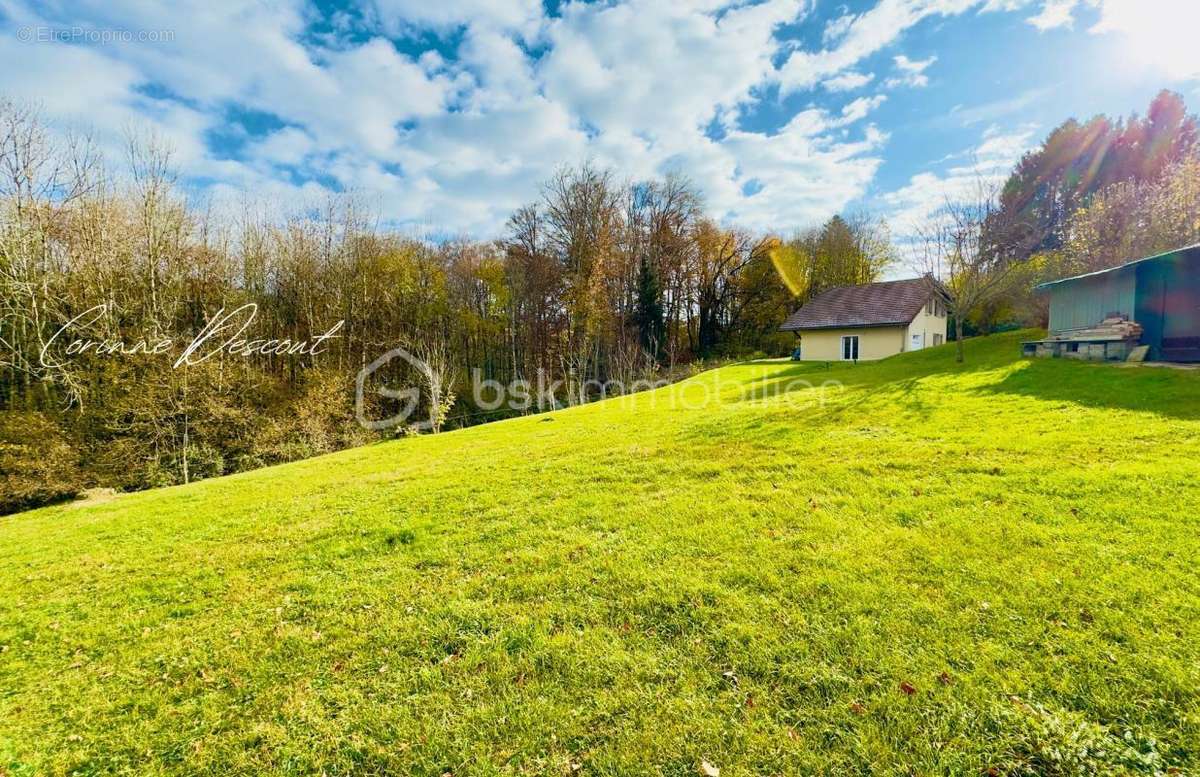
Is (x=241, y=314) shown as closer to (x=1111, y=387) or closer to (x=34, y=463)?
(x=34, y=463)

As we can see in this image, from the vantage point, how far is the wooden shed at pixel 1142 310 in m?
9.87

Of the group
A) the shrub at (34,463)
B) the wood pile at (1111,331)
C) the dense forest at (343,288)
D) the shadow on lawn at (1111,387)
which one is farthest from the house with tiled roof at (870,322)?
the shrub at (34,463)

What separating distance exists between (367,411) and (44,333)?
871 cm

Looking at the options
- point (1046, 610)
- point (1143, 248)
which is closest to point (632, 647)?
point (1046, 610)

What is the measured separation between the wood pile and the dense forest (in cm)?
466

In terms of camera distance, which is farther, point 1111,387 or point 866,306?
point 866,306

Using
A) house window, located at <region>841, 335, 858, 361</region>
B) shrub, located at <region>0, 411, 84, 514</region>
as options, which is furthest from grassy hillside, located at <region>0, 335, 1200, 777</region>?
house window, located at <region>841, 335, 858, 361</region>

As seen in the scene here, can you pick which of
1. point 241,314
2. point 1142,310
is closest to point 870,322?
point 1142,310

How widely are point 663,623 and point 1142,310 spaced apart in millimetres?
15070

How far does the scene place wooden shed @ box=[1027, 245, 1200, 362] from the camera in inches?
388

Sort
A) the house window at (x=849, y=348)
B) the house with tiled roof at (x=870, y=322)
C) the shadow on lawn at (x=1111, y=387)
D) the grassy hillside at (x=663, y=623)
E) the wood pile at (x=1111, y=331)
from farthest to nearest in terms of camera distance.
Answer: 1. the house window at (x=849, y=348)
2. the house with tiled roof at (x=870, y=322)
3. the wood pile at (x=1111, y=331)
4. the shadow on lawn at (x=1111, y=387)
5. the grassy hillside at (x=663, y=623)

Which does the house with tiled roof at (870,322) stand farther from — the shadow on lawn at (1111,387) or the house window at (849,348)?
the shadow on lawn at (1111,387)

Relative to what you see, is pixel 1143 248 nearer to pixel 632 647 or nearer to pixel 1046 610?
pixel 1046 610

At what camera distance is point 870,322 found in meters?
23.0
